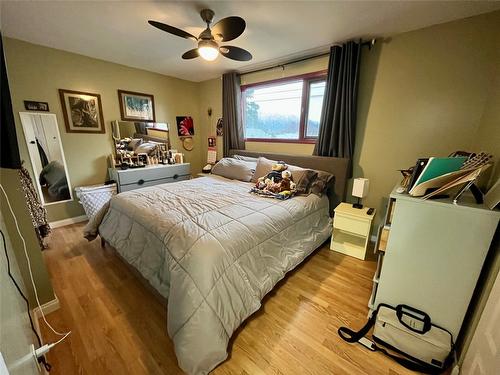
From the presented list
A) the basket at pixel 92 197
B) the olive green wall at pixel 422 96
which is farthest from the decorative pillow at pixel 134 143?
the olive green wall at pixel 422 96

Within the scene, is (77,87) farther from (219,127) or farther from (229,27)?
(229,27)

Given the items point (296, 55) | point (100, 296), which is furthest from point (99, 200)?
point (296, 55)

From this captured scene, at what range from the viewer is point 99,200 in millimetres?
2941

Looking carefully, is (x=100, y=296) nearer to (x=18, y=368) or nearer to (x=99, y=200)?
(x=18, y=368)

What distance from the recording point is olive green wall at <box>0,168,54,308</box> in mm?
1295

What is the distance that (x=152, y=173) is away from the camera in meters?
3.43

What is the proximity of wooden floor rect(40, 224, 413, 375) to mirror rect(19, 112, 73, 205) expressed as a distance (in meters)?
1.23

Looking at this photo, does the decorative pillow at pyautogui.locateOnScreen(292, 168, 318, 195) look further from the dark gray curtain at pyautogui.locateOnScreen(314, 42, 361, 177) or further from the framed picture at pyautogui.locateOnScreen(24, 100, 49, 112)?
the framed picture at pyautogui.locateOnScreen(24, 100, 49, 112)

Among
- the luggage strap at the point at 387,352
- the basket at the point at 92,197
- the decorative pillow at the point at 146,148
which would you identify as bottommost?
the luggage strap at the point at 387,352

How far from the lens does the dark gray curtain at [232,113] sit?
354 cm

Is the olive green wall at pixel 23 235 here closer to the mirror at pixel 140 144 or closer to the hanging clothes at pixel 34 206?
the hanging clothes at pixel 34 206

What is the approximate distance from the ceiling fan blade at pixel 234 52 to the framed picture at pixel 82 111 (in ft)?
7.26

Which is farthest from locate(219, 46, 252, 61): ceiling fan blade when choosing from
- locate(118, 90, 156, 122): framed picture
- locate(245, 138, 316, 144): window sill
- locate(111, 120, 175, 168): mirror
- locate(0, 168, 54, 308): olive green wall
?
locate(111, 120, 175, 168): mirror

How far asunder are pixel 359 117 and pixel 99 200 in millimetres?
3679
